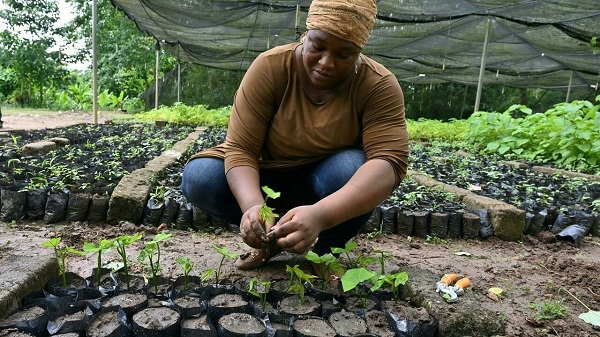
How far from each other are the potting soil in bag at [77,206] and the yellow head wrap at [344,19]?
1.82 metres

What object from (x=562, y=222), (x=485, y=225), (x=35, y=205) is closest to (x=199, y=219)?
(x=35, y=205)

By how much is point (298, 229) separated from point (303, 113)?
0.53 meters

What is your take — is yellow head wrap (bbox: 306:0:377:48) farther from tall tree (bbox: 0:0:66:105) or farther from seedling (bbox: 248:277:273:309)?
tall tree (bbox: 0:0:66:105)

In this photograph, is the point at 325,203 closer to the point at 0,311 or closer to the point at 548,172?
the point at 0,311

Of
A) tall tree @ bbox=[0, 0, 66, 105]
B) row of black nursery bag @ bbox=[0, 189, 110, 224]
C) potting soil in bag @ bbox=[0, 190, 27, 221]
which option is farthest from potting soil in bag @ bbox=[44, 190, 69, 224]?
tall tree @ bbox=[0, 0, 66, 105]

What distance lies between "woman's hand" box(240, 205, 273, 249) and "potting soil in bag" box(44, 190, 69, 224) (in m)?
1.70

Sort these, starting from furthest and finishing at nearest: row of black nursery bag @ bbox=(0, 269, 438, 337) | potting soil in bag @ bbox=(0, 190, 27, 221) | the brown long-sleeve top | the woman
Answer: potting soil in bag @ bbox=(0, 190, 27, 221) < the brown long-sleeve top < the woman < row of black nursery bag @ bbox=(0, 269, 438, 337)

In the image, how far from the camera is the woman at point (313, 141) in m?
1.42

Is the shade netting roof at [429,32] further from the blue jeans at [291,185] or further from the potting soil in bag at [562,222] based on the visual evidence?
the blue jeans at [291,185]

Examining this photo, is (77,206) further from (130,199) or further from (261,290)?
(261,290)

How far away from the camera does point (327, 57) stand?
147cm

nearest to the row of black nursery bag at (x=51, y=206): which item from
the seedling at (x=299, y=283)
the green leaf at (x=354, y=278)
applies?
the seedling at (x=299, y=283)

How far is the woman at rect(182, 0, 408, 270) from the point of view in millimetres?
1424

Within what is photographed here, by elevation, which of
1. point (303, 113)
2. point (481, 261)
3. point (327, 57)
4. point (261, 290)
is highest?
point (327, 57)
